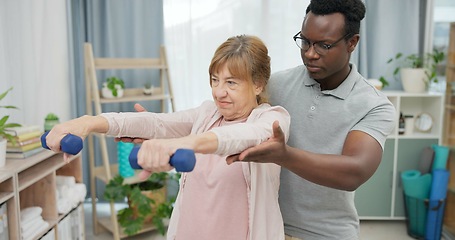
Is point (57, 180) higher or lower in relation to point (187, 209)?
lower

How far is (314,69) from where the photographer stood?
1300 mm

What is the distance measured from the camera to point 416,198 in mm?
3381

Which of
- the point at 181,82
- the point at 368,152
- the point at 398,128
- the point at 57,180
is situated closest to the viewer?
the point at 368,152

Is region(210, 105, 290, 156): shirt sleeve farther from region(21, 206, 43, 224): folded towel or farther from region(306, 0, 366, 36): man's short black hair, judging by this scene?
region(21, 206, 43, 224): folded towel

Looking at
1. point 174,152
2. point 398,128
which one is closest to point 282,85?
point 174,152

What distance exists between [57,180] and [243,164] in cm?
204

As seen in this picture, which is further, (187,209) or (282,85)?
(282,85)

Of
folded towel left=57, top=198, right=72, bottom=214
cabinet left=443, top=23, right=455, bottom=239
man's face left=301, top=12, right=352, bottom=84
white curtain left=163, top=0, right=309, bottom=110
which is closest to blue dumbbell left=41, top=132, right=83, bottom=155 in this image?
man's face left=301, top=12, right=352, bottom=84

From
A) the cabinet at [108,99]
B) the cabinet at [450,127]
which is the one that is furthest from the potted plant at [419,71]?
the cabinet at [108,99]

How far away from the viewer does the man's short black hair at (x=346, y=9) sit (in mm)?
1251

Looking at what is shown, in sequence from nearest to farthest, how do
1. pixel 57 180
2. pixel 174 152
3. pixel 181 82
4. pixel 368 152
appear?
pixel 174 152, pixel 368 152, pixel 57 180, pixel 181 82

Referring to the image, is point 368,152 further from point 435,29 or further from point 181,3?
point 435,29

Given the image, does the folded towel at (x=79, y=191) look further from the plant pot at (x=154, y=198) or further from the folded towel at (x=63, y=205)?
the plant pot at (x=154, y=198)

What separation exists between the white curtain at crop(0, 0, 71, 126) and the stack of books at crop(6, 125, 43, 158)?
45 centimetres
